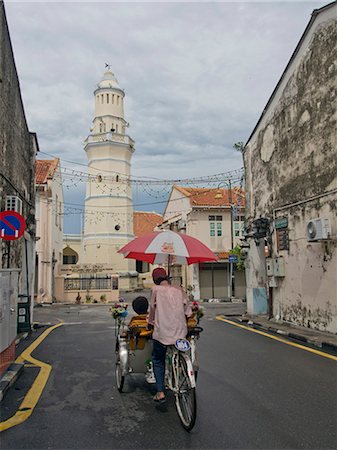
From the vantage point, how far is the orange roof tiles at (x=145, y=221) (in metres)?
48.1

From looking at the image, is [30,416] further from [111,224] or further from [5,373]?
[111,224]

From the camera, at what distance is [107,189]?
123ft

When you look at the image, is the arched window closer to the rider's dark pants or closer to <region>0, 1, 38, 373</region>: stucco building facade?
<region>0, 1, 38, 373</region>: stucco building facade

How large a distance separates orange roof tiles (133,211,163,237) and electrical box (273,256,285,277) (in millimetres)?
34382

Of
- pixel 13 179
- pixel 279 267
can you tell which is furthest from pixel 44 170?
pixel 279 267

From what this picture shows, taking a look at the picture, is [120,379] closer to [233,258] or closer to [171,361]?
[171,361]

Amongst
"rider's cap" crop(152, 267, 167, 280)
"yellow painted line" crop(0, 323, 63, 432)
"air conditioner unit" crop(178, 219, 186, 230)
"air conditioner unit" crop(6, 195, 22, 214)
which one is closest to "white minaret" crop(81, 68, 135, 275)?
"air conditioner unit" crop(178, 219, 186, 230)

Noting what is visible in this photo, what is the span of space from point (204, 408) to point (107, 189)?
3381 centimetres

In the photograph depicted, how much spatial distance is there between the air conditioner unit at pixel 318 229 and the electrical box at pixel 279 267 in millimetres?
2667

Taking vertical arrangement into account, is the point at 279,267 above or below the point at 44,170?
below

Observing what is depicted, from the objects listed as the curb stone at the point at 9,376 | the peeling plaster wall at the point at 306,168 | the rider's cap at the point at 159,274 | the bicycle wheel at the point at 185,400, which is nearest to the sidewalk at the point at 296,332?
the peeling plaster wall at the point at 306,168

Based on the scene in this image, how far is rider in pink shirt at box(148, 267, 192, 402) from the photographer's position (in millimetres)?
4793

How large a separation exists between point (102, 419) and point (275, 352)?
4.94m

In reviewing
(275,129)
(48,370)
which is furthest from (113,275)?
(48,370)
